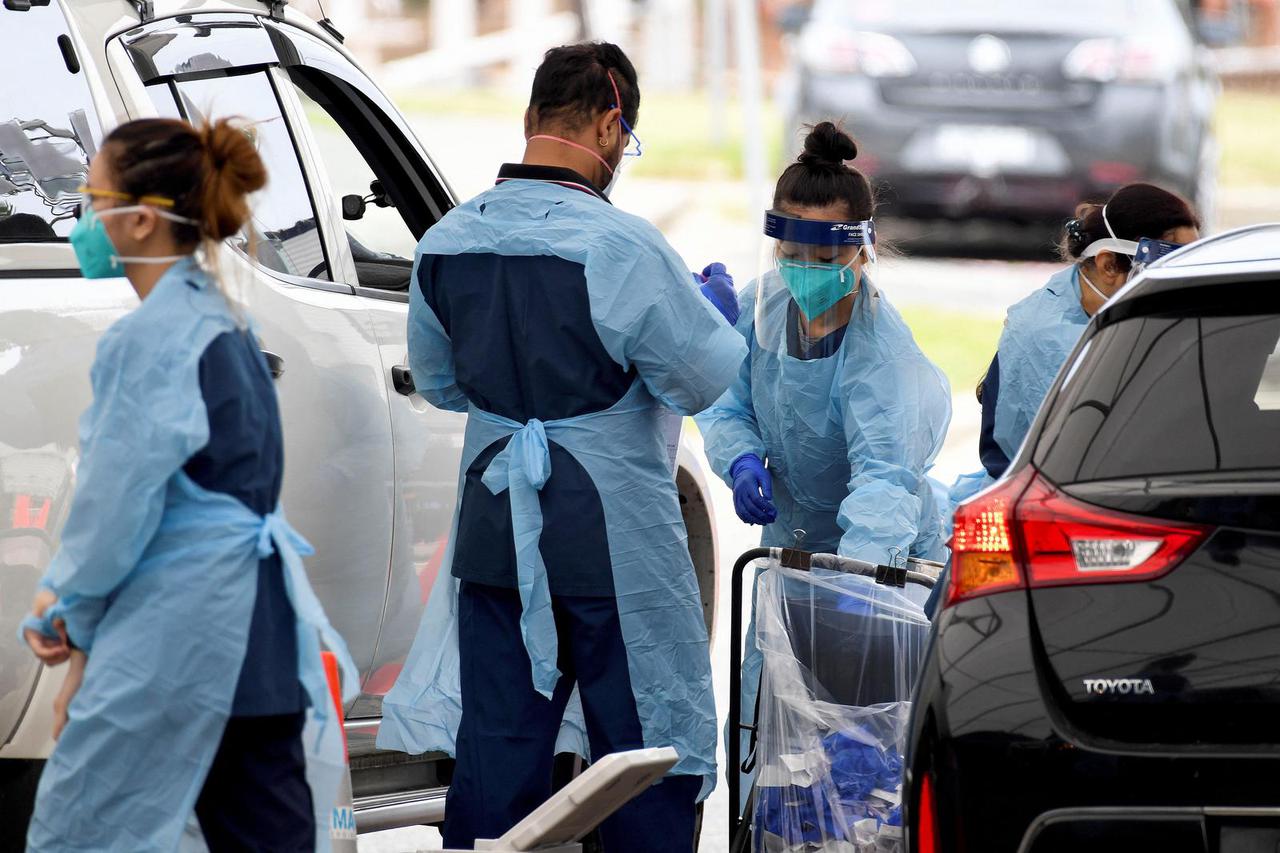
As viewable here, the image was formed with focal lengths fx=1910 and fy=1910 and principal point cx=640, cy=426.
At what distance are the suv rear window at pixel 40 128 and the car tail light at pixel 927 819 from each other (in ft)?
6.67

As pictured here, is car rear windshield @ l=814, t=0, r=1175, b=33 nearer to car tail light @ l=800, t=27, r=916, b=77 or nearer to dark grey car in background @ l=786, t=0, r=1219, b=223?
dark grey car in background @ l=786, t=0, r=1219, b=223

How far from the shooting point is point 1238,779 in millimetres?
3008

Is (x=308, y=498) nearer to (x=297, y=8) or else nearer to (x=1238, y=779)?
(x=297, y=8)

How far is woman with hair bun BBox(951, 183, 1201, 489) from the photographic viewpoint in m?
4.88

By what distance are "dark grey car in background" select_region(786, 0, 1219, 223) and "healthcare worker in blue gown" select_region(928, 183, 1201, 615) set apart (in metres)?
8.45

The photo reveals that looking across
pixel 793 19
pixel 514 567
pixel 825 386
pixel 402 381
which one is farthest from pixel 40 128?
pixel 793 19

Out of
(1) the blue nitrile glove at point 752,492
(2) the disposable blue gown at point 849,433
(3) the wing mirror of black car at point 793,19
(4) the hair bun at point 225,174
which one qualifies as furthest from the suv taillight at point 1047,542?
(3) the wing mirror of black car at point 793,19

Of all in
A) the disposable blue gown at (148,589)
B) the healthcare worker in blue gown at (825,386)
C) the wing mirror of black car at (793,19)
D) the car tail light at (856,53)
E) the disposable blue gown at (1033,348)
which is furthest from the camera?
the wing mirror of black car at (793,19)

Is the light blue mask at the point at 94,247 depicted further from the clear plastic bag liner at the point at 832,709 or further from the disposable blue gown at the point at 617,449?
the clear plastic bag liner at the point at 832,709

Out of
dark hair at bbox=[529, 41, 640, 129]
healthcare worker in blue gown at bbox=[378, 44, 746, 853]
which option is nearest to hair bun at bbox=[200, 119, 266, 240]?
healthcare worker in blue gown at bbox=[378, 44, 746, 853]

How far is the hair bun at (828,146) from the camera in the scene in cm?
465

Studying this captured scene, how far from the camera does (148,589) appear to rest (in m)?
3.10

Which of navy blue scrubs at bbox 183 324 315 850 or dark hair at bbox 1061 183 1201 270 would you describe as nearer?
navy blue scrubs at bbox 183 324 315 850

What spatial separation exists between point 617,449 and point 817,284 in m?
0.78
